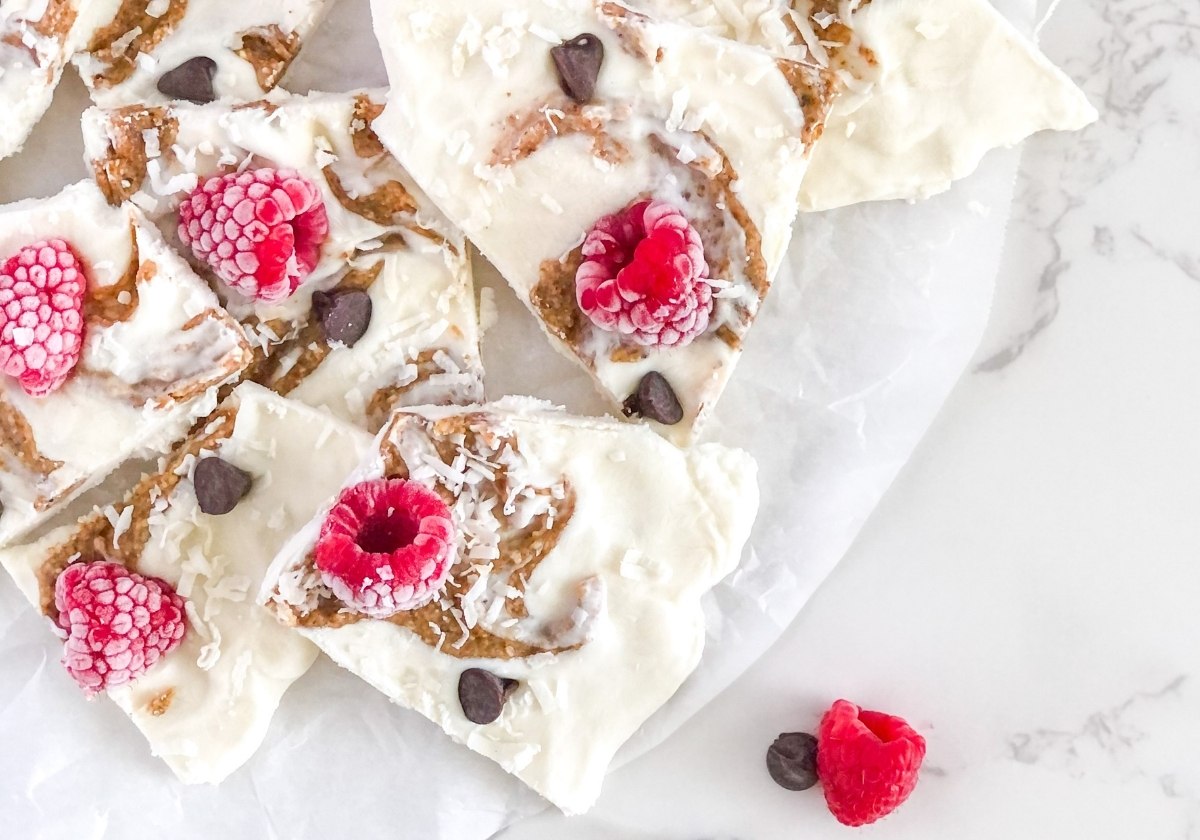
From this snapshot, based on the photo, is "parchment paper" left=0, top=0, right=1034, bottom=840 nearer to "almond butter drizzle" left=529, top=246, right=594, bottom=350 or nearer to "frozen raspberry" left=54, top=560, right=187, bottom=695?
"almond butter drizzle" left=529, top=246, right=594, bottom=350

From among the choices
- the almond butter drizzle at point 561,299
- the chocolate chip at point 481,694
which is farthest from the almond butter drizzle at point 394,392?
the chocolate chip at point 481,694

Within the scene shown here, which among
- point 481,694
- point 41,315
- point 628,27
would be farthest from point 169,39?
point 481,694

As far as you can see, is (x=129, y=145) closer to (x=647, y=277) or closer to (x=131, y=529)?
(x=131, y=529)

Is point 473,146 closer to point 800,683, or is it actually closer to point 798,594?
point 798,594

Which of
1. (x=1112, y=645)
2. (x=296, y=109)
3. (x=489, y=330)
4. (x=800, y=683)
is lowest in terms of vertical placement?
(x=800, y=683)

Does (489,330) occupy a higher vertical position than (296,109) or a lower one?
lower

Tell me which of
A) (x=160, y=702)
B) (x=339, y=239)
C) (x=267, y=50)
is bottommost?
(x=160, y=702)

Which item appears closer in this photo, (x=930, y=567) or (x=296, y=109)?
(x=296, y=109)

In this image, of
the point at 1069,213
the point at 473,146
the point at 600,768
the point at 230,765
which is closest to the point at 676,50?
the point at 473,146
